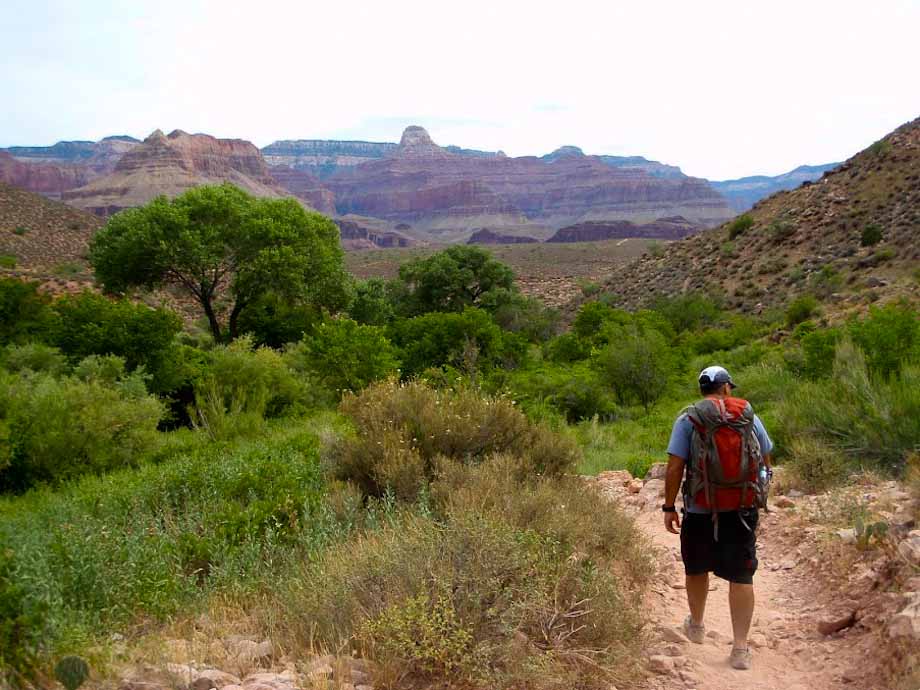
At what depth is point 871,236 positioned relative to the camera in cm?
3053

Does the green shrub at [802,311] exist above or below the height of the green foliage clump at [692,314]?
above

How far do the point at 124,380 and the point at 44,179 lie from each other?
19224 cm

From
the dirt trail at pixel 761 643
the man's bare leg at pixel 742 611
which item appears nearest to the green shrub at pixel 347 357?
the dirt trail at pixel 761 643

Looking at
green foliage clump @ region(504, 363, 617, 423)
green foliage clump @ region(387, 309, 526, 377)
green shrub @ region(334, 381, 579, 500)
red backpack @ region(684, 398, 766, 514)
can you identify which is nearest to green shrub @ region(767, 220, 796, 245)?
green foliage clump @ region(387, 309, 526, 377)

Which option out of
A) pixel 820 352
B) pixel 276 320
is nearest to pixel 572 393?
pixel 820 352

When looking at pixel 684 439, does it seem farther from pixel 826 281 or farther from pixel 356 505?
pixel 826 281

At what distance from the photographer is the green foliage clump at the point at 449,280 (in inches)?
1337

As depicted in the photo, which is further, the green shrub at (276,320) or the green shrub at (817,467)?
the green shrub at (276,320)

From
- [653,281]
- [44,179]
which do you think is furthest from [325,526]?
[44,179]

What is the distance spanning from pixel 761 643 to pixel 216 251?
24.7m

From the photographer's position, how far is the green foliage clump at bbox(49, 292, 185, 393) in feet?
56.3

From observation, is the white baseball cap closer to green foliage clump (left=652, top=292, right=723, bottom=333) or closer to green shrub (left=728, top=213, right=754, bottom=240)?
green foliage clump (left=652, top=292, right=723, bottom=333)

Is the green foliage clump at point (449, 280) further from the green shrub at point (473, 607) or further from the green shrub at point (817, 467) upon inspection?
the green shrub at point (473, 607)

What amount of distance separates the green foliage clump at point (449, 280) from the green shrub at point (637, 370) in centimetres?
1544
